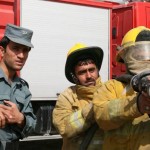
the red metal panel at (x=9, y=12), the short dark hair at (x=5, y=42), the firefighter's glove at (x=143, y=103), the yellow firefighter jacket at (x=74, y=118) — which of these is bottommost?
the yellow firefighter jacket at (x=74, y=118)

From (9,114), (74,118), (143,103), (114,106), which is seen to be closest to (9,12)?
(9,114)

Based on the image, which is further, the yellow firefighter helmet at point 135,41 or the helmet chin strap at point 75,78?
the helmet chin strap at point 75,78

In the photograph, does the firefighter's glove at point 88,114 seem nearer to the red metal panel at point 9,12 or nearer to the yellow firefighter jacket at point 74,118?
the yellow firefighter jacket at point 74,118

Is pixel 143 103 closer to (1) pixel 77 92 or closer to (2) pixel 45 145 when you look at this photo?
(1) pixel 77 92

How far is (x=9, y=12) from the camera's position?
5.37 metres

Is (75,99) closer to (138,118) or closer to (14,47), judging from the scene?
(14,47)

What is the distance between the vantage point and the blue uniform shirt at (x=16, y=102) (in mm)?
2482

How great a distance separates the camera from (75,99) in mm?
2559

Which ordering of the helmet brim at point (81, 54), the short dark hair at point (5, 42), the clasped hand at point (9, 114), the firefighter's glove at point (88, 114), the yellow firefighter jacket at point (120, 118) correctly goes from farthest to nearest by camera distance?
the short dark hair at point (5, 42), the helmet brim at point (81, 54), the clasped hand at point (9, 114), the firefighter's glove at point (88, 114), the yellow firefighter jacket at point (120, 118)

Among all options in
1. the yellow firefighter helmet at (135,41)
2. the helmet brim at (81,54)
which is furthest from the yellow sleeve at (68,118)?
the yellow firefighter helmet at (135,41)

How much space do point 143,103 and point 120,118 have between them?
0.15 metres

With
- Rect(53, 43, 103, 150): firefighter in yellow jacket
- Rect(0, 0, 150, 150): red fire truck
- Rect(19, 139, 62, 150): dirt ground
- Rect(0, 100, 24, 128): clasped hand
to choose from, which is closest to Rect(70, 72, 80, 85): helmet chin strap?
Rect(53, 43, 103, 150): firefighter in yellow jacket

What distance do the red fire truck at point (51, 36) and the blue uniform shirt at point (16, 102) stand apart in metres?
2.74

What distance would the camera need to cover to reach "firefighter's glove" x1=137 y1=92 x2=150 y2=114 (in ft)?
5.03
